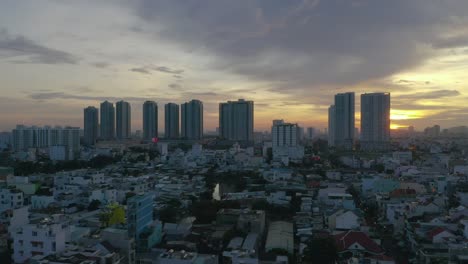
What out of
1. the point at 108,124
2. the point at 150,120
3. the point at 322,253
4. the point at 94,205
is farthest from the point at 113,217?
the point at 108,124

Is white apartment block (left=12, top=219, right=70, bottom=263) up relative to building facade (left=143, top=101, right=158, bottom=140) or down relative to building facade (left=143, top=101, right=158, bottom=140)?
down

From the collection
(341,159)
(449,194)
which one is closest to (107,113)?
(341,159)

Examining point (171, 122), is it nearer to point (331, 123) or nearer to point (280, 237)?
point (331, 123)

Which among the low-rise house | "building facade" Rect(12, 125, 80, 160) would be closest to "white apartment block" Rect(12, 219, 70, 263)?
the low-rise house

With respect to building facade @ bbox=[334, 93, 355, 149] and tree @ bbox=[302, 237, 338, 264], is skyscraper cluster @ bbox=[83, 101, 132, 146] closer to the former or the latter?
building facade @ bbox=[334, 93, 355, 149]

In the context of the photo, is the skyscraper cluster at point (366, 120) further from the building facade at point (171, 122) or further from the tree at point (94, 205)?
the tree at point (94, 205)

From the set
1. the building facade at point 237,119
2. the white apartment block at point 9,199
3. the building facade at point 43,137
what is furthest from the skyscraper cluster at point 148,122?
the white apartment block at point 9,199
